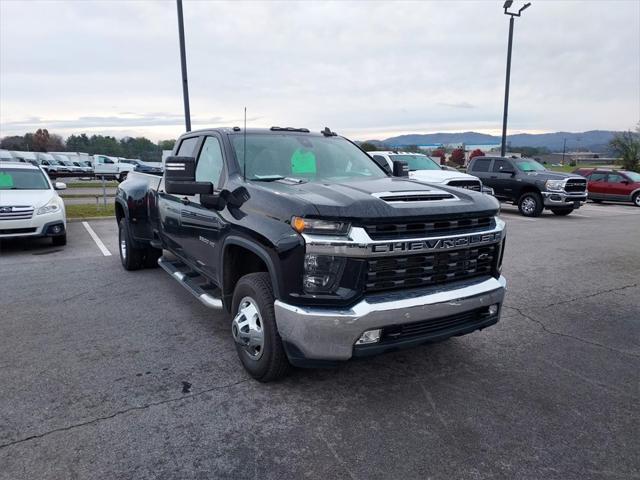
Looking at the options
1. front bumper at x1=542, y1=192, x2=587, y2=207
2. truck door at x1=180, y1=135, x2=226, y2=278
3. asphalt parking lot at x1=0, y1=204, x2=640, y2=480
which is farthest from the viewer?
front bumper at x1=542, y1=192, x2=587, y2=207

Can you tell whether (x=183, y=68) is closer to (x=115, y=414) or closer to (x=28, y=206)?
(x=28, y=206)

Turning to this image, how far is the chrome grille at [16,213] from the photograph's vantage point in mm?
8133

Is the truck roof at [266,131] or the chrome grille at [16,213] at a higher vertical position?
the truck roof at [266,131]

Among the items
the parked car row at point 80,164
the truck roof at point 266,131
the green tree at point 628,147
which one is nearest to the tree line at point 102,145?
the parked car row at point 80,164

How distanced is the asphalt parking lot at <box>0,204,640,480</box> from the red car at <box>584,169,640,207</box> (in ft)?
61.4

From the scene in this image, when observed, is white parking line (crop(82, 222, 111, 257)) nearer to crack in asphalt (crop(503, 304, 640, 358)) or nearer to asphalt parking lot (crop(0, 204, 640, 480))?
asphalt parking lot (crop(0, 204, 640, 480))

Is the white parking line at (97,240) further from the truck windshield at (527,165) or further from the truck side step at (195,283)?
the truck windshield at (527,165)

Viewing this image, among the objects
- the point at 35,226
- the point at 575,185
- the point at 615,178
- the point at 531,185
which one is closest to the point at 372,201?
the point at 35,226

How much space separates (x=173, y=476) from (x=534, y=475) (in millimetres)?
1951

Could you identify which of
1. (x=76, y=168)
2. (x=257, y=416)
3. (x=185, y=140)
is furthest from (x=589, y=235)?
(x=76, y=168)

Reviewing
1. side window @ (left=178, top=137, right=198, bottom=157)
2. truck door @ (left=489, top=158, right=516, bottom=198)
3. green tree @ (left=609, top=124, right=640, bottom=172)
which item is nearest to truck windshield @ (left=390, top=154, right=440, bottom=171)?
truck door @ (left=489, top=158, right=516, bottom=198)

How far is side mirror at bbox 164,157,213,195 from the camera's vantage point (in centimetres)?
390

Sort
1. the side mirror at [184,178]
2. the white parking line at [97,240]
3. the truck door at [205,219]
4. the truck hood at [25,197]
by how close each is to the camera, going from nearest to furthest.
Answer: the side mirror at [184,178] → the truck door at [205,219] → the truck hood at [25,197] → the white parking line at [97,240]

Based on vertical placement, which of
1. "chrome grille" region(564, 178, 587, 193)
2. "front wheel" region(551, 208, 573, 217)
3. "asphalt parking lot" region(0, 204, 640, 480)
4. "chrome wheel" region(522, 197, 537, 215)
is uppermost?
"chrome grille" region(564, 178, 587, 193)
